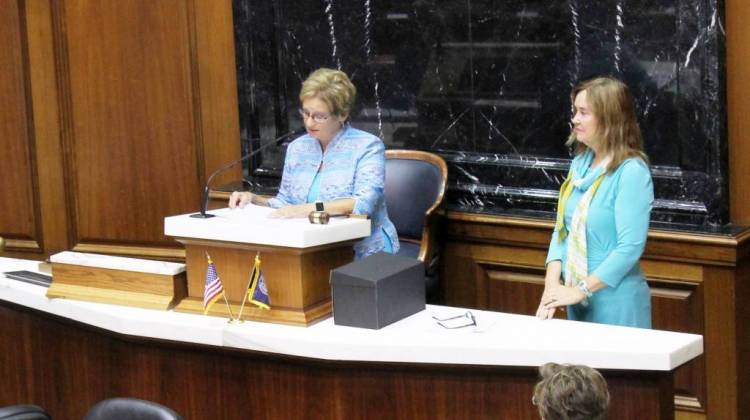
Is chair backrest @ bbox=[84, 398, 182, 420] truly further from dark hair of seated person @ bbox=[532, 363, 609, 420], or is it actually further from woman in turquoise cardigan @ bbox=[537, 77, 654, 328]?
woman in turquoise cardigan @ bbox=[537, 77, 654, 328]

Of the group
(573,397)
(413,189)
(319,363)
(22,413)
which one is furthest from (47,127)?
(573,397)

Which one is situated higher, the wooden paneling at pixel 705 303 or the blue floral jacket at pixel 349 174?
the blue floral jacket at pixel 349 174

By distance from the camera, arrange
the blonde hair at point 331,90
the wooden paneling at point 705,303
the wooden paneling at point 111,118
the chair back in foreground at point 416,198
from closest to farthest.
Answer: the blonde hair at point 331,90 < the wooden paneling at point 705,303 < the chair back in foreground at point 416,198 < the wooden paneling at point 111,118

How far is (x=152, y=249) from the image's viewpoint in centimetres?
584

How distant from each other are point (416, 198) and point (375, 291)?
1.40 meters

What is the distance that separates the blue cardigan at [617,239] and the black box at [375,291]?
0.49m

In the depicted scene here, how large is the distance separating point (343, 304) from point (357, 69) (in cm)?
183

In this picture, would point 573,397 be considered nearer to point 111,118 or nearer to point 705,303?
Result: point 705,303

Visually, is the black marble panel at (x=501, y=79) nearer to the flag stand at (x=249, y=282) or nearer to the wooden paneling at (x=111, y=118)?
the wooden paneling at (x=111, y=118)

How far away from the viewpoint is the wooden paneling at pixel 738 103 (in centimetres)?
408

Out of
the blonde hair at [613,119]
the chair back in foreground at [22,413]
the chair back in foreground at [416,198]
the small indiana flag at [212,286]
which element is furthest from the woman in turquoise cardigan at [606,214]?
the chair back in foreground at [22,413]

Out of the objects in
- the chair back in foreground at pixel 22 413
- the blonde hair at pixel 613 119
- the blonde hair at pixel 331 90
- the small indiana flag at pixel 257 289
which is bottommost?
the chair back in foreground at pixel 22 413

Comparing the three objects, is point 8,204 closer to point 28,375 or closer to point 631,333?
point 28,375

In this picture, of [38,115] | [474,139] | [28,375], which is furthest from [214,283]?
[38,115]
